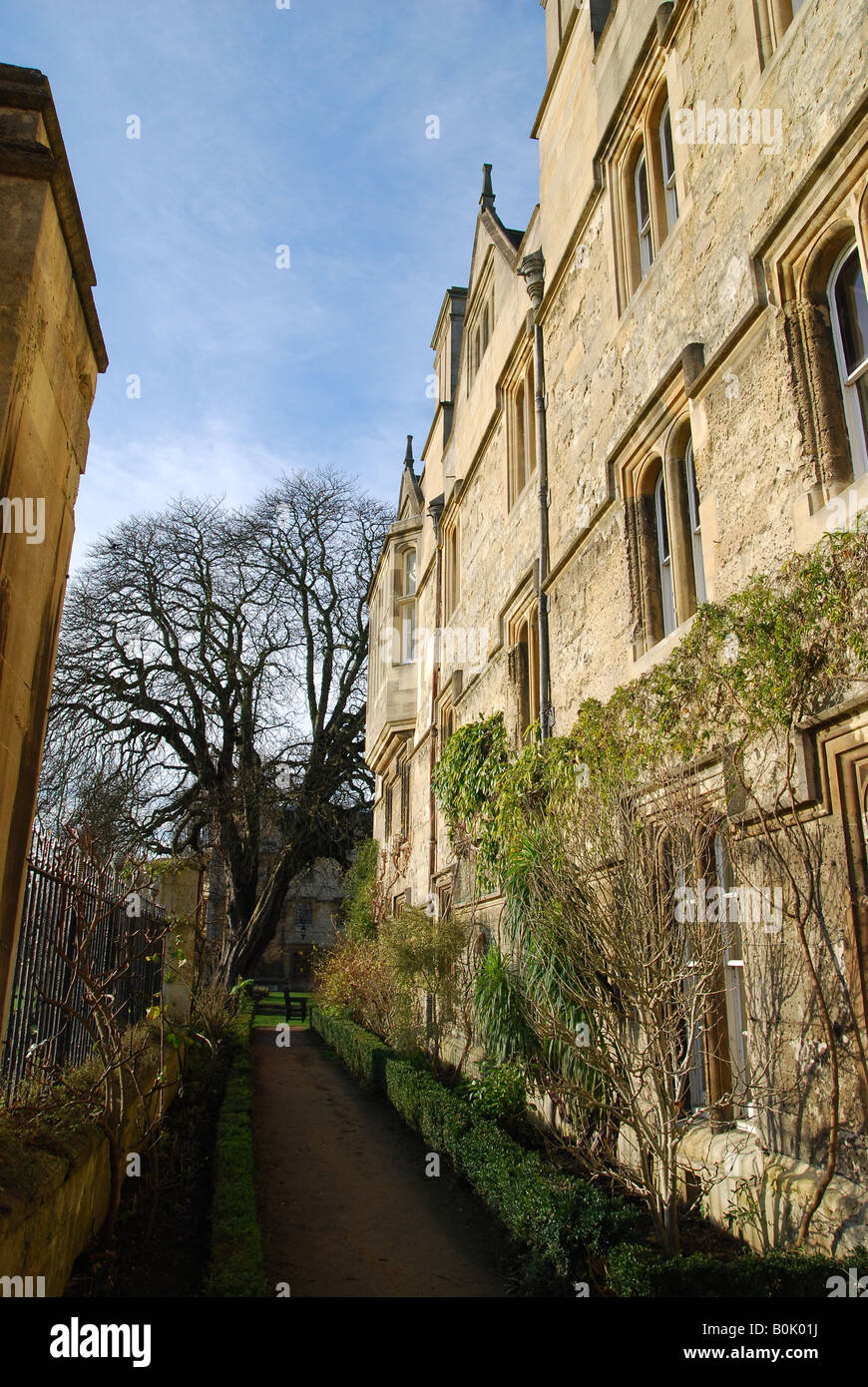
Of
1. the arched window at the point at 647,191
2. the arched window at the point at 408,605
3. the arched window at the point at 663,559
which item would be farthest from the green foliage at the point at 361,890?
the arched window at the point at 647,191

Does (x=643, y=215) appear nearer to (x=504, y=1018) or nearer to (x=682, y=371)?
(x=682, y=371)

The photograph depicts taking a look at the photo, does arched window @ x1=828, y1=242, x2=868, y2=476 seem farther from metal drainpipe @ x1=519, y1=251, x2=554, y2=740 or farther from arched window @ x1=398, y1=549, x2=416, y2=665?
arched window @ x1=398, y1=549, x2=416, y2=665

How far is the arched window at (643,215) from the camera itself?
8.20 m

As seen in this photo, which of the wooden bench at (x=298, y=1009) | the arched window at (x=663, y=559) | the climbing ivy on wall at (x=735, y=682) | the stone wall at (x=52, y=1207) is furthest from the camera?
the wooden bench at (x=298, y=1009)

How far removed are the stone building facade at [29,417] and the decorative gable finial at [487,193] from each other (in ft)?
42.8

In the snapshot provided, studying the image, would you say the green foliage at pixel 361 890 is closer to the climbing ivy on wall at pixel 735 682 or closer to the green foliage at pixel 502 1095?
the green foliage at pixel 502 1095

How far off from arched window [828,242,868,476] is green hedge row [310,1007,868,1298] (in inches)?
153

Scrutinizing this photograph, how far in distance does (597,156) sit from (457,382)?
8.99m

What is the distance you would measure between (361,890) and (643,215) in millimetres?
17721

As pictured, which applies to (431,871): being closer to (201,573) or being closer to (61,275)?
(61,275)

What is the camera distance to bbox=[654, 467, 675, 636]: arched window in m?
7.26

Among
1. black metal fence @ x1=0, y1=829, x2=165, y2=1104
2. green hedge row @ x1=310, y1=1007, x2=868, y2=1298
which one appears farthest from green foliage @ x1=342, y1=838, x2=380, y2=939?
black metal fence @ x1=0, y1=829, x2=165, y2=1104

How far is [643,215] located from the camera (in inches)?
331

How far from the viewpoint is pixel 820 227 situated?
5125 millimetres
